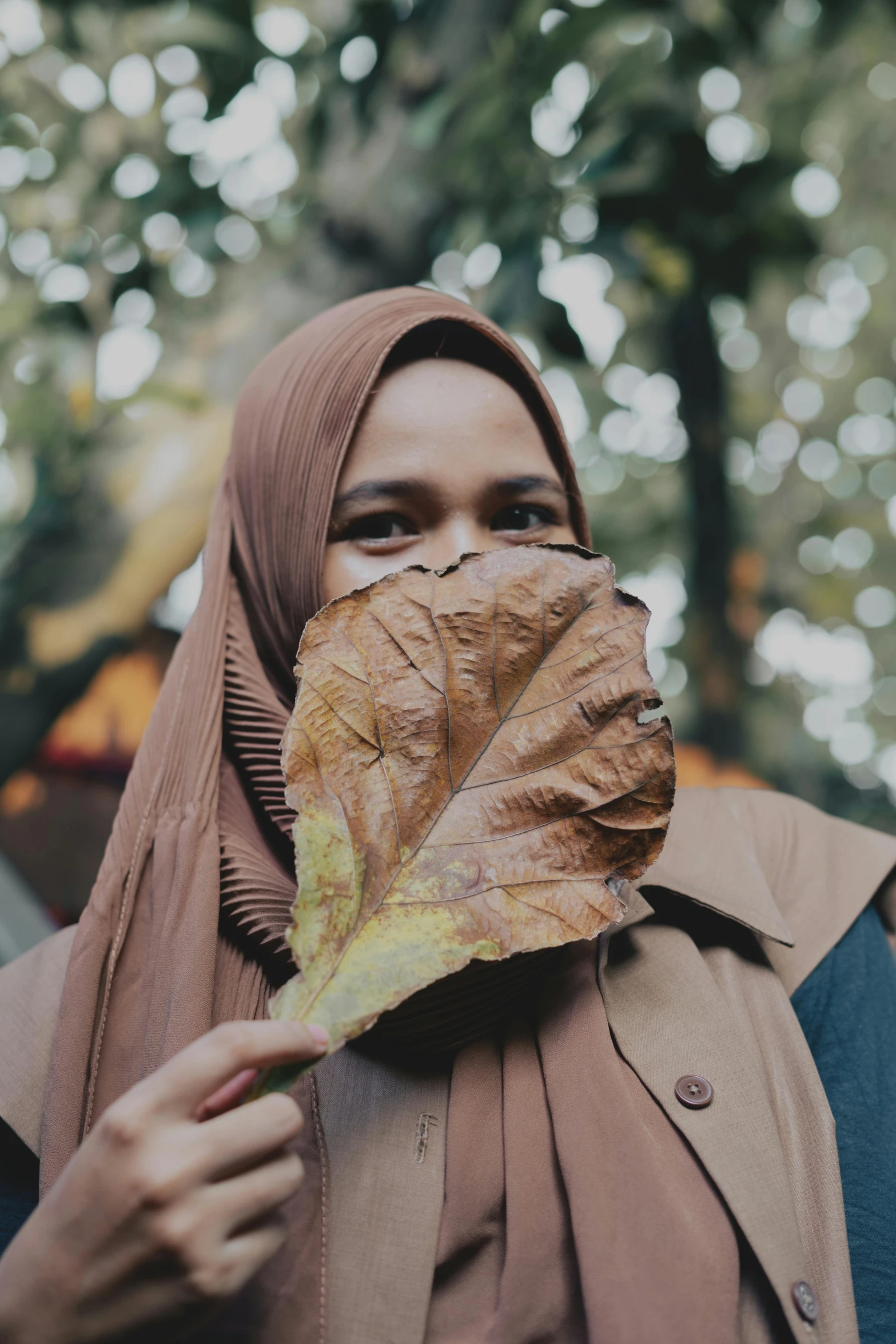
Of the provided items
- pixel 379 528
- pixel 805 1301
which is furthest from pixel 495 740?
pixel 805 1301

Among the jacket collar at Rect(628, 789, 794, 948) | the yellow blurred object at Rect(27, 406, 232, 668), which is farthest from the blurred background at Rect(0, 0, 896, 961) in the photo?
the jacket collar at Rect(628, 789, 794, 948)

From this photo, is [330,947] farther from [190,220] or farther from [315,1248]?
[190,220]

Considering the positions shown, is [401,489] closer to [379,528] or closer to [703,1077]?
[379,528]

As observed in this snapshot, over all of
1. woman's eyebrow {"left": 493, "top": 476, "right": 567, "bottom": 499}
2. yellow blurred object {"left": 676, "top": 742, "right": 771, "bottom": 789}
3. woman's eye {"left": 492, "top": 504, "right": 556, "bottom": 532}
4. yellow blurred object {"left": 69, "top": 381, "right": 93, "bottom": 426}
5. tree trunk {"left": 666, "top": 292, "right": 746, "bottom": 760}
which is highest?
yellow blurred object {"left": 69, "top": 381, "right": 93, "bottom": 426}

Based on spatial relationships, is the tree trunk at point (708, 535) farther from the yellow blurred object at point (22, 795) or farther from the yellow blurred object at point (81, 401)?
the yellow blurred object at point (22, 795)

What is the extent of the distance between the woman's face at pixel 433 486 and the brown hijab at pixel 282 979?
0.12ft

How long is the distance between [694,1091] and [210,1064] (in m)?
0.58

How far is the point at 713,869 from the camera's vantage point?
1.44 meters

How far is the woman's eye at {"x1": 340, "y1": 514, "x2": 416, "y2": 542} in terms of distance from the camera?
1.45 meters

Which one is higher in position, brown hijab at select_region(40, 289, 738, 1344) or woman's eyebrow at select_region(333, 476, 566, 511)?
woman's eyebrow at select_region(333, 476, 566, 511)

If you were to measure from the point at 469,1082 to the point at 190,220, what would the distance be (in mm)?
2328

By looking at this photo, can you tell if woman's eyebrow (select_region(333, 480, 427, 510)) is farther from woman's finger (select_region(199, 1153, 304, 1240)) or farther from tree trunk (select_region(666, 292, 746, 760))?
tree trunk (select_region(666, 292, 746, 760))

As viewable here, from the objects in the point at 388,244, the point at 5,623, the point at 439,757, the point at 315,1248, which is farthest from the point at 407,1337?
the point at 388,244

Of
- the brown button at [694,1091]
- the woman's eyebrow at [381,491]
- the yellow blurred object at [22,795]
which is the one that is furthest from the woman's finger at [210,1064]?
the yellow blurred object at [22,795]
